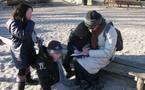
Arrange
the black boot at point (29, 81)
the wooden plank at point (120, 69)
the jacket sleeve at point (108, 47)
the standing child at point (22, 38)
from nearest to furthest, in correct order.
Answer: the standing child at point (22, 38) → the jacket sleeve at point (108, 47) → the wooden plank at point (120, 69) → the black boot at point (29, 81)

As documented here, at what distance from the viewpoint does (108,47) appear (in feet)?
19.5

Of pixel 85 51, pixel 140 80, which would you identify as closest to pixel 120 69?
pixel 85 51

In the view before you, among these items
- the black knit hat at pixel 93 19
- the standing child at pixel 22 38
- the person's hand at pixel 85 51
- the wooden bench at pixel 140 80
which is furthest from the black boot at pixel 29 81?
the wooden bench at pixel 140 80

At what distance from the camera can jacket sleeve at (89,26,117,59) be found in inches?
234

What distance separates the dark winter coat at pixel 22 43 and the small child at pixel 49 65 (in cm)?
22

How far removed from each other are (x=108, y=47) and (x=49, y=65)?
36.4 inches

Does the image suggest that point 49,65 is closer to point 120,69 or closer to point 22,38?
point 22,38

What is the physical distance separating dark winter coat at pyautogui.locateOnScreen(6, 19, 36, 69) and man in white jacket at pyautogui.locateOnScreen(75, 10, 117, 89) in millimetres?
776

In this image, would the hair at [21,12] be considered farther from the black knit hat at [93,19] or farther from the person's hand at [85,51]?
the person's hand at [85,51]

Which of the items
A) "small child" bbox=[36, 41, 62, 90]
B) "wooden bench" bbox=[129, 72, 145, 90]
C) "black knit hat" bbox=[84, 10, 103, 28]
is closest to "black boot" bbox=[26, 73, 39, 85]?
"small child" bbox=[36, 41, 62, 90]

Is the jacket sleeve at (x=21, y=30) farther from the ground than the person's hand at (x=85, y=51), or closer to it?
farther from the ground

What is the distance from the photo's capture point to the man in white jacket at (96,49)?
5902 millimetres

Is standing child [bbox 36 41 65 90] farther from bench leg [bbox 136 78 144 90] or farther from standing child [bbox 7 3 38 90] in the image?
bench leg [bbox 136 78 144 90]

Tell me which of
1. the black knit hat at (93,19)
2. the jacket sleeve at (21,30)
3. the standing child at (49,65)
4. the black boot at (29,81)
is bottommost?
the black boot at (29,81)
